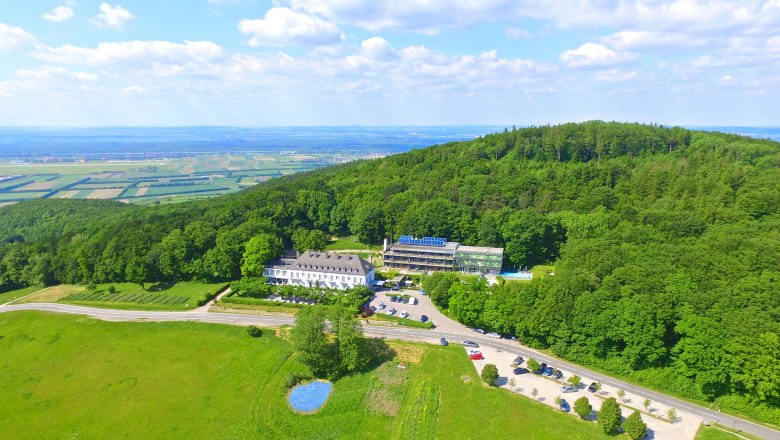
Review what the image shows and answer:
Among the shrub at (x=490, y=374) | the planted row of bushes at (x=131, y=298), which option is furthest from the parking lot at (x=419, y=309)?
the planted row of bushes at (x=131, y=298)

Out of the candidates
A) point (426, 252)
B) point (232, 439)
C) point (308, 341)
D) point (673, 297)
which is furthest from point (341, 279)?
point (673, 297)

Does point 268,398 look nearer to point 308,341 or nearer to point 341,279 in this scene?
point 308,341

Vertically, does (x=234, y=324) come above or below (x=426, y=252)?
below

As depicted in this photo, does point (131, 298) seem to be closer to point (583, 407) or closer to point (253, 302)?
point (253, 302)

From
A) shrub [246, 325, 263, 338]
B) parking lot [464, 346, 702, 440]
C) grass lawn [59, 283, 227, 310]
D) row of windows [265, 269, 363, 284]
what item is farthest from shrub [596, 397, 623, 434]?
grass lawn [59, 283, 227, 310]

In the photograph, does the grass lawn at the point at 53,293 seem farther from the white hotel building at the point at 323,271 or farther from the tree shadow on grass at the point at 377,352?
the tree shadow on grass at the point at 377,352

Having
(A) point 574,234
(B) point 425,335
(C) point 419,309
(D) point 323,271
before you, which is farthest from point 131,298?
(A) point 574,234
